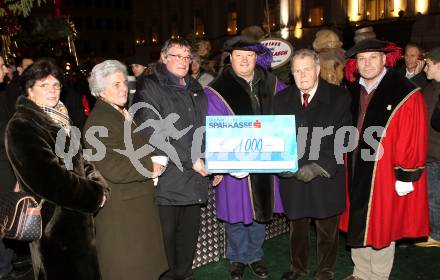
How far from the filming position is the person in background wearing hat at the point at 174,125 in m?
3.90

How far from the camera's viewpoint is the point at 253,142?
3916 millimetres

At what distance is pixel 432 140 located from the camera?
496 centimetres

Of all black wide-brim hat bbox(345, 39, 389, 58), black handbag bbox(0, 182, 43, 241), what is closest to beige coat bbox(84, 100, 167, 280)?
black handbag bbox(0, 182, 43, 241)

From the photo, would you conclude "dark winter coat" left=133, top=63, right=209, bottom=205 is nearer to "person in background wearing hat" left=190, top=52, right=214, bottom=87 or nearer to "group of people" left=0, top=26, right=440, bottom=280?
"group of people" left=0, top=26, right=440, bottom=280

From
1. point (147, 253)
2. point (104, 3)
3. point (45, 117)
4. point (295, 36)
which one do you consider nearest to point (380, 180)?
point (147, 253)

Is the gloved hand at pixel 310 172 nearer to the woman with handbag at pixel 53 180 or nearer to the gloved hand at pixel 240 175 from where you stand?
the gloved hand at pixel 240 175

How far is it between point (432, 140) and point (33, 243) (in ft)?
14.2

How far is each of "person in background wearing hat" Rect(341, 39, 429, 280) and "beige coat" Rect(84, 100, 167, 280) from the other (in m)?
1.99

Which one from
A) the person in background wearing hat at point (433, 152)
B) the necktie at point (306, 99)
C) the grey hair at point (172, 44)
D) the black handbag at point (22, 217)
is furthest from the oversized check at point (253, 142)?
the person in background wearing hat at point (433, 152)

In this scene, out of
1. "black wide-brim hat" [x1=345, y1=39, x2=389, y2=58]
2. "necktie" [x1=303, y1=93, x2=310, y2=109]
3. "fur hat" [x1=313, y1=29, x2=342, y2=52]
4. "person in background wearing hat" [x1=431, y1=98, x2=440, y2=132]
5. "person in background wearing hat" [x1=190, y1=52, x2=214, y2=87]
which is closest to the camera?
"black wide-brim hat" [x1=345, y1=39, x2=389, y2=58]

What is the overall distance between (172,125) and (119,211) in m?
0.93

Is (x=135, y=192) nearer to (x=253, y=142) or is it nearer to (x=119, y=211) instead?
(x=119, y=211)

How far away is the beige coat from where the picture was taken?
3.45 meters

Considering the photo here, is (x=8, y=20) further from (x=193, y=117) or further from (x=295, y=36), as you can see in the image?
(x=295, y=36)
